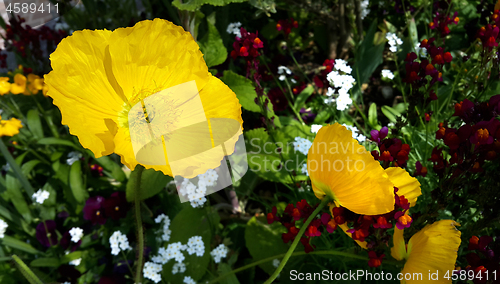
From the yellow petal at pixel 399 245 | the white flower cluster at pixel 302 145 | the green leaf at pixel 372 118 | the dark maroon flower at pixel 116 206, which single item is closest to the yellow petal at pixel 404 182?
the yellow petal at pixel 399 245

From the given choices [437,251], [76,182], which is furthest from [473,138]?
[76,182]

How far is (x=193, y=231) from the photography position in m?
1.69

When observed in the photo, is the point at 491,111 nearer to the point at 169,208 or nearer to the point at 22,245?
the point at 169,208

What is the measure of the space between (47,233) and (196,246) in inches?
31.9

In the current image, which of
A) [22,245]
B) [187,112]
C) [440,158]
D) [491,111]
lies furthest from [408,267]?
[22,245]

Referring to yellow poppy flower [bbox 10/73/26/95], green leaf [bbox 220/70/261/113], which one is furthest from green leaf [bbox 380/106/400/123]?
yellow poppy flower [bbox 10/73/26/95]

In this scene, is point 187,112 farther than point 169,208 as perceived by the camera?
No

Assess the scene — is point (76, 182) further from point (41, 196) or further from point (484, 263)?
point (484, 263)

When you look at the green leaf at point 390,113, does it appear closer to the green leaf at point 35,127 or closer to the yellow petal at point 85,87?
the yellow petal at point 85,87

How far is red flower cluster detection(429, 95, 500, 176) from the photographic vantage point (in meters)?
0.93

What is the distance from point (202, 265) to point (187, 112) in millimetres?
864

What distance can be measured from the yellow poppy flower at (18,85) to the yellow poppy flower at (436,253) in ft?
6.39

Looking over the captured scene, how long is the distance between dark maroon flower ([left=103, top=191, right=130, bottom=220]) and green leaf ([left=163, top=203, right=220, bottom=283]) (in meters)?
0.29

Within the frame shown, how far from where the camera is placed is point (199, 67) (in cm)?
94
